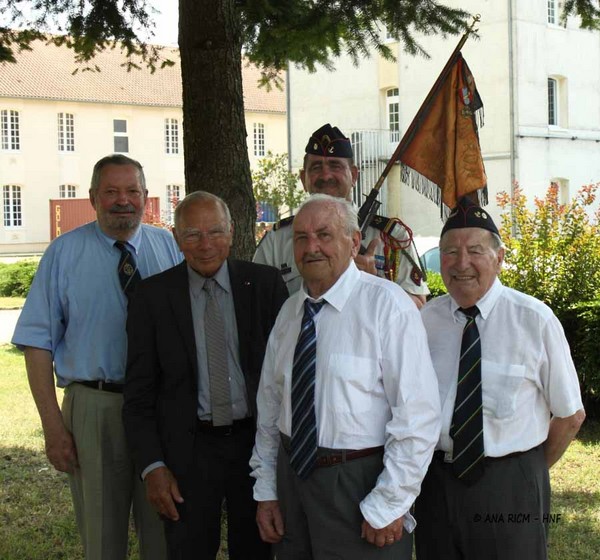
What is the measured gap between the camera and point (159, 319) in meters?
3.62

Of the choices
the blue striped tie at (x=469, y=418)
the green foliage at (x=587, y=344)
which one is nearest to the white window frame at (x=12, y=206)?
the green foliage at (x=587, y=344)

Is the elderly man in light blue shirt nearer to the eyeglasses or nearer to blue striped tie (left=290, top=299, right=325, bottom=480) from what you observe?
the eyeglasses

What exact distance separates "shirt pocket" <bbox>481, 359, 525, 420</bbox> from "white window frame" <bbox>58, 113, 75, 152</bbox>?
42.0m

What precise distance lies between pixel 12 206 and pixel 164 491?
4076 centimetres

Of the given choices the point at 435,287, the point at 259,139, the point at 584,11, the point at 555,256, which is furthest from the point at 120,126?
the point at 584,11

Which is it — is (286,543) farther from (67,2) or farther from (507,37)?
(507,37)

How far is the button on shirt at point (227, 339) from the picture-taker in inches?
142

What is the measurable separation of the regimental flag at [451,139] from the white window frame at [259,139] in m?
42.0

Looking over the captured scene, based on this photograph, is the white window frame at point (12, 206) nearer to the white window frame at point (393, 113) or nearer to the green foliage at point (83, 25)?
the white window frame at point (393, 113)

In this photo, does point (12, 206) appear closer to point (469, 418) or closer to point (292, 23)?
point (292, 23)

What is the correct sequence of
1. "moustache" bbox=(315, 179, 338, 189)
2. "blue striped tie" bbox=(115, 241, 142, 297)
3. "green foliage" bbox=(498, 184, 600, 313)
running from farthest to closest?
"green foliage" bbox=(498, 184, 600, 313)
"moustache" bbox=(315, 179, 338, 189)
"blue striped tie" bbox=(115, 241, 142, 297)

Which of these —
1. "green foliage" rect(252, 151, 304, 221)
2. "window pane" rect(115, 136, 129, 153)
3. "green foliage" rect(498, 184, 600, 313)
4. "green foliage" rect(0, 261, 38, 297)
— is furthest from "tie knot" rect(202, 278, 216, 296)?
"window pane" rect(115, 136, 129, 153)

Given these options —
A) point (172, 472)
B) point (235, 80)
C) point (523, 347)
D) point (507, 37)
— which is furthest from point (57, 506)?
point (507, 37)

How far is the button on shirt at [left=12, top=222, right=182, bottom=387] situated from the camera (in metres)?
3.91
